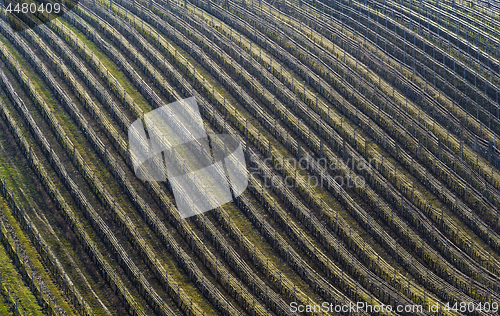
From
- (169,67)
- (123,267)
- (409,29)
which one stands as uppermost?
(409,29)

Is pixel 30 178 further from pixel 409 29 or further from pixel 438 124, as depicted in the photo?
pixel 409 29

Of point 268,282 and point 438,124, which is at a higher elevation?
point 438,124

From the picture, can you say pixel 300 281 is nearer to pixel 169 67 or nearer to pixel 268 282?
pixel 268 282

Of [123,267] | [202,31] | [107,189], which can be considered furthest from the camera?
[202,31]

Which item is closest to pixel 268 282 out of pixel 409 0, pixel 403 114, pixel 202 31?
pixel 403 114

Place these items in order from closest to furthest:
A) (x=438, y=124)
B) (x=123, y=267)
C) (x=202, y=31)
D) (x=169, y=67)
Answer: (x=123, y=267) < (x=438, y=124) < (x=169, y=67) < (x=202, y=31)

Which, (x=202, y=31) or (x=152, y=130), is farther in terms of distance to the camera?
(x=202, y=31)
